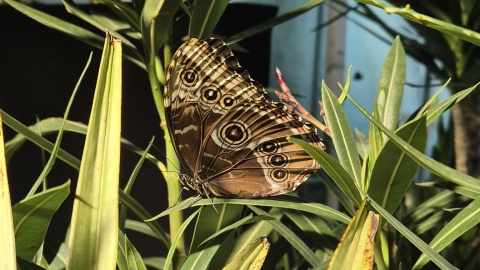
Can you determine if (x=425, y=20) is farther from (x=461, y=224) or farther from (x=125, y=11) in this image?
(x=125, y=11)

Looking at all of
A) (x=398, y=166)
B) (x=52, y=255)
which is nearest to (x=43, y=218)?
(x=52, y=255)

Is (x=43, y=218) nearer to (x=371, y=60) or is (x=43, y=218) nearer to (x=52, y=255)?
(x=52, y=255)

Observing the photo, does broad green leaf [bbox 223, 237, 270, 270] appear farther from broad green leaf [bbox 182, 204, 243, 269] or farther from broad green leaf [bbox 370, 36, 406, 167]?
broad green leaf [bbox 370, 36, 406, 167]

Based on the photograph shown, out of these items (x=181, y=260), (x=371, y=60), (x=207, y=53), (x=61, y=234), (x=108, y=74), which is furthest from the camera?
(x=371, y=60)

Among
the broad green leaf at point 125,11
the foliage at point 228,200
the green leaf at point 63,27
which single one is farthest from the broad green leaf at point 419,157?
the green leaf at point 63,27

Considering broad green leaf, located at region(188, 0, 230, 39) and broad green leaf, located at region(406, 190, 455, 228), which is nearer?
broad green leaf, located at region(188, 0, 230, 39)

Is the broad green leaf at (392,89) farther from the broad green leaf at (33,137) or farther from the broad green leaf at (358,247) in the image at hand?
the broad green leaf at (33,137)

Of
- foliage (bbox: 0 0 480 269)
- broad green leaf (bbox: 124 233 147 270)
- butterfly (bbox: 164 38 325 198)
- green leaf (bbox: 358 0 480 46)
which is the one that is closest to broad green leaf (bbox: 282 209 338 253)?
foliage (bbox: 0 0 480 269)
